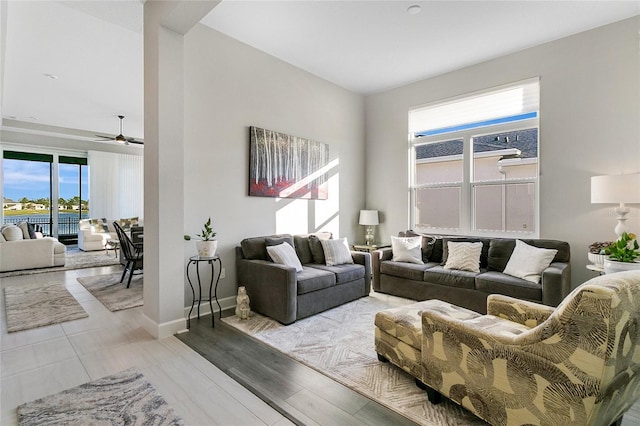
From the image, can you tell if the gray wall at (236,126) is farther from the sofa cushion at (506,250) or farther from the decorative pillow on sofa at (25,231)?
the decorative pillow on sofa at (25,231)

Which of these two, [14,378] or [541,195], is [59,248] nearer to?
[14,378]

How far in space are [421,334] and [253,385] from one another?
3.78 feet

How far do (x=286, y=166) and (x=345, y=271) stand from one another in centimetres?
165

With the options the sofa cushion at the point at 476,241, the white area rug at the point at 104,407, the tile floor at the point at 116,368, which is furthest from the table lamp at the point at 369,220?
the white area rug at the point at 104,407

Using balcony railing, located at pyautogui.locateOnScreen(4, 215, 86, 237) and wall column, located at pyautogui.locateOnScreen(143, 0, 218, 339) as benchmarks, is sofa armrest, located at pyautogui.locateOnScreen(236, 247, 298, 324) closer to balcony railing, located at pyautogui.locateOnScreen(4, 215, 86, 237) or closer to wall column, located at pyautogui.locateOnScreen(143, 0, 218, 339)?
wall column, located at pyautogui.locateOnScreen(143, 0, 218, 339)

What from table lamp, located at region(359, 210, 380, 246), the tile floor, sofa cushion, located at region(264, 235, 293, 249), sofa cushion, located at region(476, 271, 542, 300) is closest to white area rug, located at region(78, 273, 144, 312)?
the tile floor

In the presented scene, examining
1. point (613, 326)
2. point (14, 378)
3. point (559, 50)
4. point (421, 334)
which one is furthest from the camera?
point (559, 50)

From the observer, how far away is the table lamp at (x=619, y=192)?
116 inches

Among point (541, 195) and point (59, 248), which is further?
point (59, 248)

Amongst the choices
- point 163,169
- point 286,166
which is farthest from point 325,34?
point 163,169

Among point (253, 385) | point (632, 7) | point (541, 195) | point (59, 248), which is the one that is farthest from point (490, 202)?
point (59, 248)

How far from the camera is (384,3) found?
10.0 feet

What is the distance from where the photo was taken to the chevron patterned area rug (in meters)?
1.81

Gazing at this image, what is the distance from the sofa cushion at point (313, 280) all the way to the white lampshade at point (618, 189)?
2.87m
